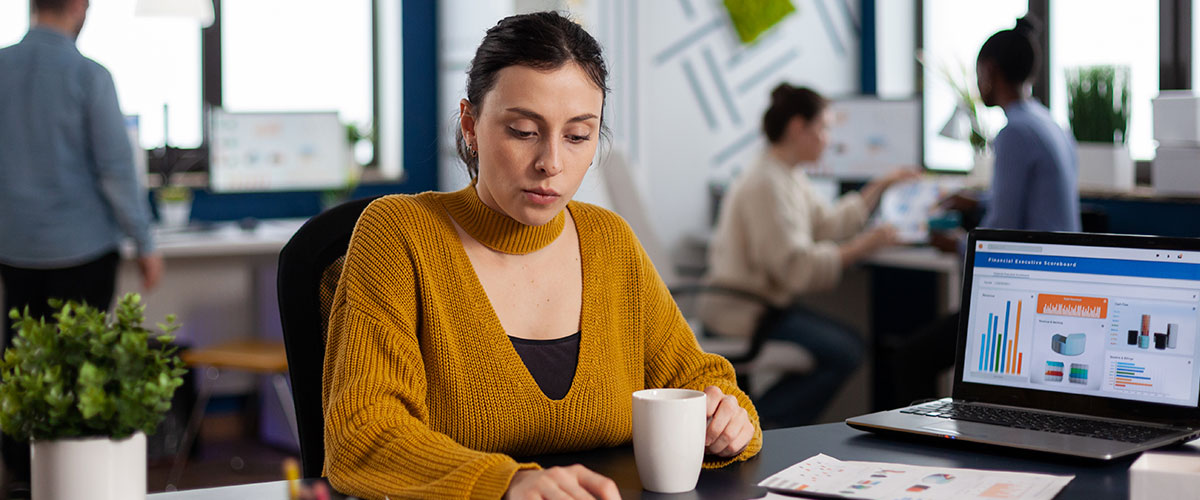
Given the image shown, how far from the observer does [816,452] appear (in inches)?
52.1

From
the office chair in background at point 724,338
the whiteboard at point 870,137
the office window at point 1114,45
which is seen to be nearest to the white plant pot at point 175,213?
the office chair in background at point 724,338

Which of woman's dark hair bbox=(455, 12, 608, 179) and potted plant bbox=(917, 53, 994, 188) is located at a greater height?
potted plant bbox=(917, 53, 994, 188)

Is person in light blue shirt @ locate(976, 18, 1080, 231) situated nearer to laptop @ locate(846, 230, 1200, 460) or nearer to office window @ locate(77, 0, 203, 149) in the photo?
laptop @ locate(846, 230, 1200, 460)

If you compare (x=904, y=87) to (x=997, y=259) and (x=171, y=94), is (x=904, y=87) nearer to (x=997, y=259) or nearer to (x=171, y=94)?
(x=171, y=94)

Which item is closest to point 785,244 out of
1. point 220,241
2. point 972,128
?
point 972,128

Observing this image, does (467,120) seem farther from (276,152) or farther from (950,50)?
(950,50)

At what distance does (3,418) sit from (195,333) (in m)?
3.78

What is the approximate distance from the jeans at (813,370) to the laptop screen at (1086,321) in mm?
2164

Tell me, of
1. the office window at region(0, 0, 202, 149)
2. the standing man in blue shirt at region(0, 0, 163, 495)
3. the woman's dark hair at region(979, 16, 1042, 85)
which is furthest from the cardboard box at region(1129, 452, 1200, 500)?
the office window at region(0, 0, 202, 149)

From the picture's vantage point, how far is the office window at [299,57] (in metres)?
5.04

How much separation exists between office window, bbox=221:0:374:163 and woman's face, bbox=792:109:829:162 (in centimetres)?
204

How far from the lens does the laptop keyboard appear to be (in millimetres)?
1346

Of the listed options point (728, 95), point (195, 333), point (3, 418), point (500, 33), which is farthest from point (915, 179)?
point (3, 418)

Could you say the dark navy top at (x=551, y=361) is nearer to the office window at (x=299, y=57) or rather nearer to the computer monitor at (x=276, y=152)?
the computer monitor at (x=276, y=152)
